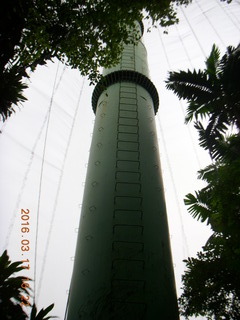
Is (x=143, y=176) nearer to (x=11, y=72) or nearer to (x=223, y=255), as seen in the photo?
(x=223, y=255)

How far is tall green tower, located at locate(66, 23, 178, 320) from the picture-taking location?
19.7ft

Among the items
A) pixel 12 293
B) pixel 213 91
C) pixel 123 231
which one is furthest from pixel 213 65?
pixel 12 293

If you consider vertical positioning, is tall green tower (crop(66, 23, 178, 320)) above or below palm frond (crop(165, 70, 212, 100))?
below

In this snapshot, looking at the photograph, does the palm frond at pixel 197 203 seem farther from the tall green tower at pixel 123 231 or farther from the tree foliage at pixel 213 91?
the tree foliage at pixel 213 91

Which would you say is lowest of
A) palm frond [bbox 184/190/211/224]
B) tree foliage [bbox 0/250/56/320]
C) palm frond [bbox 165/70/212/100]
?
tree foliage [bbox 0/250/56/320]

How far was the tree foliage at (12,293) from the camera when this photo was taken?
7.12 m

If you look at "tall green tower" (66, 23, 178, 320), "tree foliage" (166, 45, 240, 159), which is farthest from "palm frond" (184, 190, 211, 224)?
"tree foliage" (166, 45, 240, 159)

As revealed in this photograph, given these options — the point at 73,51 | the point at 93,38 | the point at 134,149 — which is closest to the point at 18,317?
the point at 134,149

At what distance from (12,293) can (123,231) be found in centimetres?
464

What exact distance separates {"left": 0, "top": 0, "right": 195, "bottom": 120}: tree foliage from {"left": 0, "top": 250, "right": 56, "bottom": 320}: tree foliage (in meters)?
5.89

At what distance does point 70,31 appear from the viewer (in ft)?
24.9

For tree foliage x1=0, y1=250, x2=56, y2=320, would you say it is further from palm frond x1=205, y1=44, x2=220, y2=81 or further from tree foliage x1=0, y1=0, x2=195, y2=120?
palm frond x1=205, y1=44, x2=220, y2=81

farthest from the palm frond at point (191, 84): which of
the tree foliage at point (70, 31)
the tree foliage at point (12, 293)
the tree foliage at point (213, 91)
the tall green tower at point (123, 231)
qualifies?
the tree foliage at point (12, 293)

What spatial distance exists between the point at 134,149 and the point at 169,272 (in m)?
4.47
